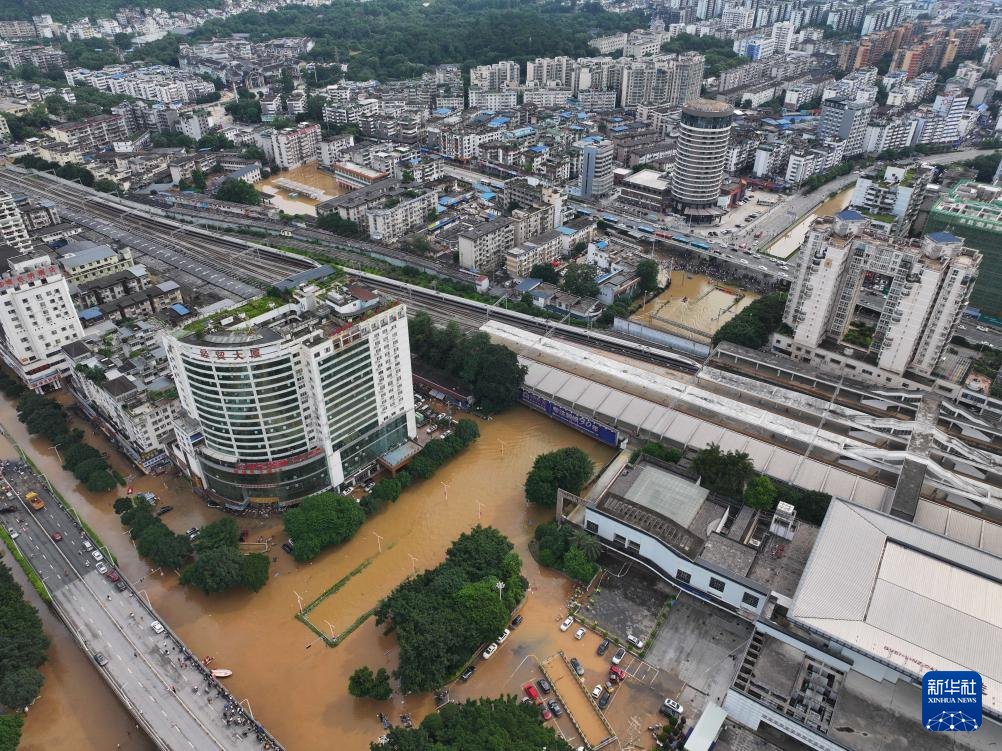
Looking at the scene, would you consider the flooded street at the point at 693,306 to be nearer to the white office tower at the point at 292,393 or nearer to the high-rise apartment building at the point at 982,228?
the high-rise apartment building at the point at 982,228

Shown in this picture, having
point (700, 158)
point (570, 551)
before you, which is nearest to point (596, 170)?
point (700, 158)

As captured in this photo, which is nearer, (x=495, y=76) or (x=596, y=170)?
(x=596, y=170)

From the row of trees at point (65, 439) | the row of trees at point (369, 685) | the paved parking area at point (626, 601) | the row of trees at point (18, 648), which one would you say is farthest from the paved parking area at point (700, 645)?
the row of trees at point (65, 439)

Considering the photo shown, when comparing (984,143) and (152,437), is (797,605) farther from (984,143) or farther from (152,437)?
(984,143)

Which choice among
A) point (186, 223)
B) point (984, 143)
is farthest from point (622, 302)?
point (984, 143)

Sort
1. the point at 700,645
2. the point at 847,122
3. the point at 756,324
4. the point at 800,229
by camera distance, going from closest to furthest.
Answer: the point at 700,645
the point at 756,324
the point at 800,229
the point at 847,122

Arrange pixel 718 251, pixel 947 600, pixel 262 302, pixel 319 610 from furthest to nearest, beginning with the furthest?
pixel 718 251, pixel 262 302, pixel 319 610, pixel 947 600

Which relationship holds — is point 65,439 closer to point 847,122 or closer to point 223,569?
point 223,569
